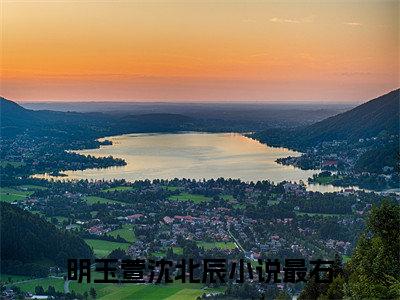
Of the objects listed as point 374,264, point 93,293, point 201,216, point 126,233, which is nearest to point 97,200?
point 126,233

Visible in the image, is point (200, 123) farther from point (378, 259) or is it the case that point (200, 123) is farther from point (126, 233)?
point (378, 259)

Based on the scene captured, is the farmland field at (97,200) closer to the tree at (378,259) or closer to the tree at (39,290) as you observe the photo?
the tree at (39,290)

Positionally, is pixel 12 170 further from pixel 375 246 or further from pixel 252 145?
pixel 375 246

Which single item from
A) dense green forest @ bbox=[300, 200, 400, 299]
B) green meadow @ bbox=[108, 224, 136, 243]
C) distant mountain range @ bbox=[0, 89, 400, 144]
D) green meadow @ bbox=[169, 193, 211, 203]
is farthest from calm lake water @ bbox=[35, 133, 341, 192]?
dense green forest @ bbox=[300, 200, 400, 299]

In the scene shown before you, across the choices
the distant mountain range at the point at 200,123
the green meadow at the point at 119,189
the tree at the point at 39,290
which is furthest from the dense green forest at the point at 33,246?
the distant mountain range at the point at 200,123

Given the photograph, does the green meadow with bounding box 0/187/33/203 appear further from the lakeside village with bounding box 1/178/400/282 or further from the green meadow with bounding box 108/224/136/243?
the green meadow with bounding box 108/224/136/243

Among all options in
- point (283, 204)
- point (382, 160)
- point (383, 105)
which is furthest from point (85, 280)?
point (383, 105)
